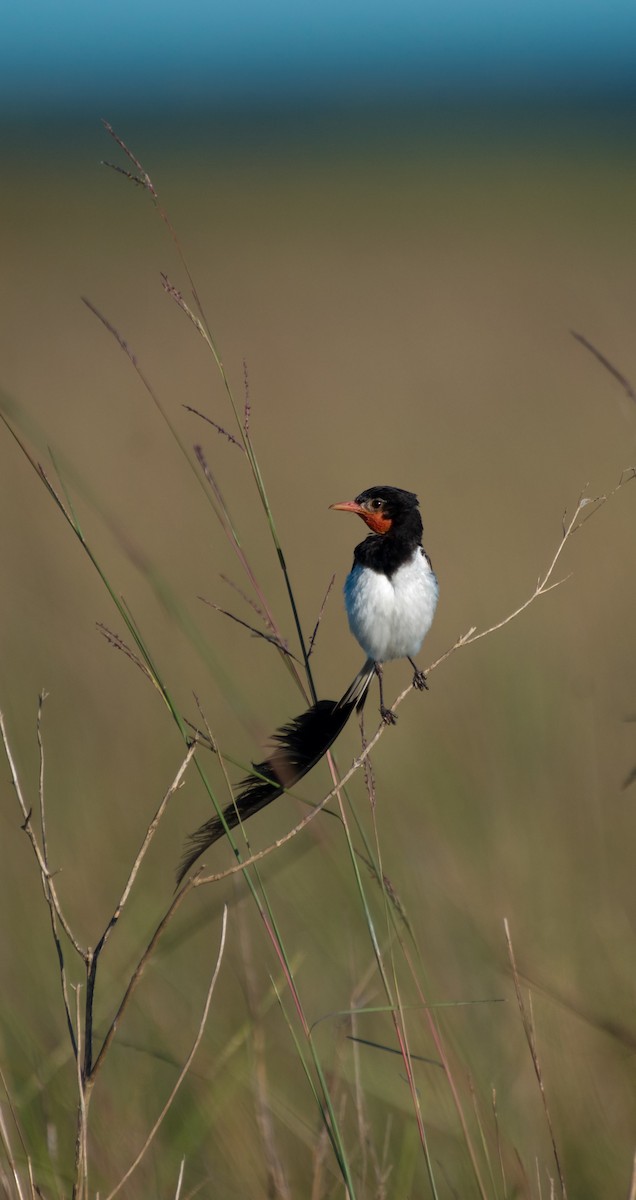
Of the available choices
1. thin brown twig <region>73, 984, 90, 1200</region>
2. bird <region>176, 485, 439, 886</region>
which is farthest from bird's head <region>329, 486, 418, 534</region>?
thin brown twig <region>73, 984, 90, 1200</region>

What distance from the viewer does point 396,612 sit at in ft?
8.81

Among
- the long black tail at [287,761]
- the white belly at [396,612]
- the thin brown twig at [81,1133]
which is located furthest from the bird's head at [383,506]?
the thin brown twig at [81,1133]

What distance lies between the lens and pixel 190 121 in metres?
62.6

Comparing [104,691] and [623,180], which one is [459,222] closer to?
[623,180]

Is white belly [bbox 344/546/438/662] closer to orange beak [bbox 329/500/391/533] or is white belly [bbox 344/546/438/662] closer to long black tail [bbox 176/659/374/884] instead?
orange beak [bbox 329/500/391/533]

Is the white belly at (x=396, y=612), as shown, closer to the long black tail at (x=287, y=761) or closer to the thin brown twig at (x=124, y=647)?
the long black tail at (x=287, y=761)

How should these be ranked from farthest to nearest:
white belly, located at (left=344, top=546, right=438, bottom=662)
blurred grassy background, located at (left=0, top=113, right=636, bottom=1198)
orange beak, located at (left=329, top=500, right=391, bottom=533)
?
blurred grassy background, located at (left=0, top=113, right=636, bottom=1198)
white belly, located at (left=344, top=546, right=438, bottom=662)
orange beak, located at (left=329, top=500, right=391, bottom=533)

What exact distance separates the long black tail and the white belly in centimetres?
57

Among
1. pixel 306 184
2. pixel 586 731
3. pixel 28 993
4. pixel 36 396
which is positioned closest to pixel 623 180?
pixel 306 184

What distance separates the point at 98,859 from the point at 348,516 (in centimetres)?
500

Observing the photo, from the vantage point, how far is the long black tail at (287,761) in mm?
1854

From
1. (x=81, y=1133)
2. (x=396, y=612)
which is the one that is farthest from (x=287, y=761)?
(x=396, y=612)

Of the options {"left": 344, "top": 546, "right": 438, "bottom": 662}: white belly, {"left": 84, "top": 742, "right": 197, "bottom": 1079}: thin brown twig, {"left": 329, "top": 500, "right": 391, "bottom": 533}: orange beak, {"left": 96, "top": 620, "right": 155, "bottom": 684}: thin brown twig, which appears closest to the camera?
{"left": 84, "top": 742, "right": 197, "bottom": 1079}: thin brown twig

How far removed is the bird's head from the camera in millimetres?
2410
